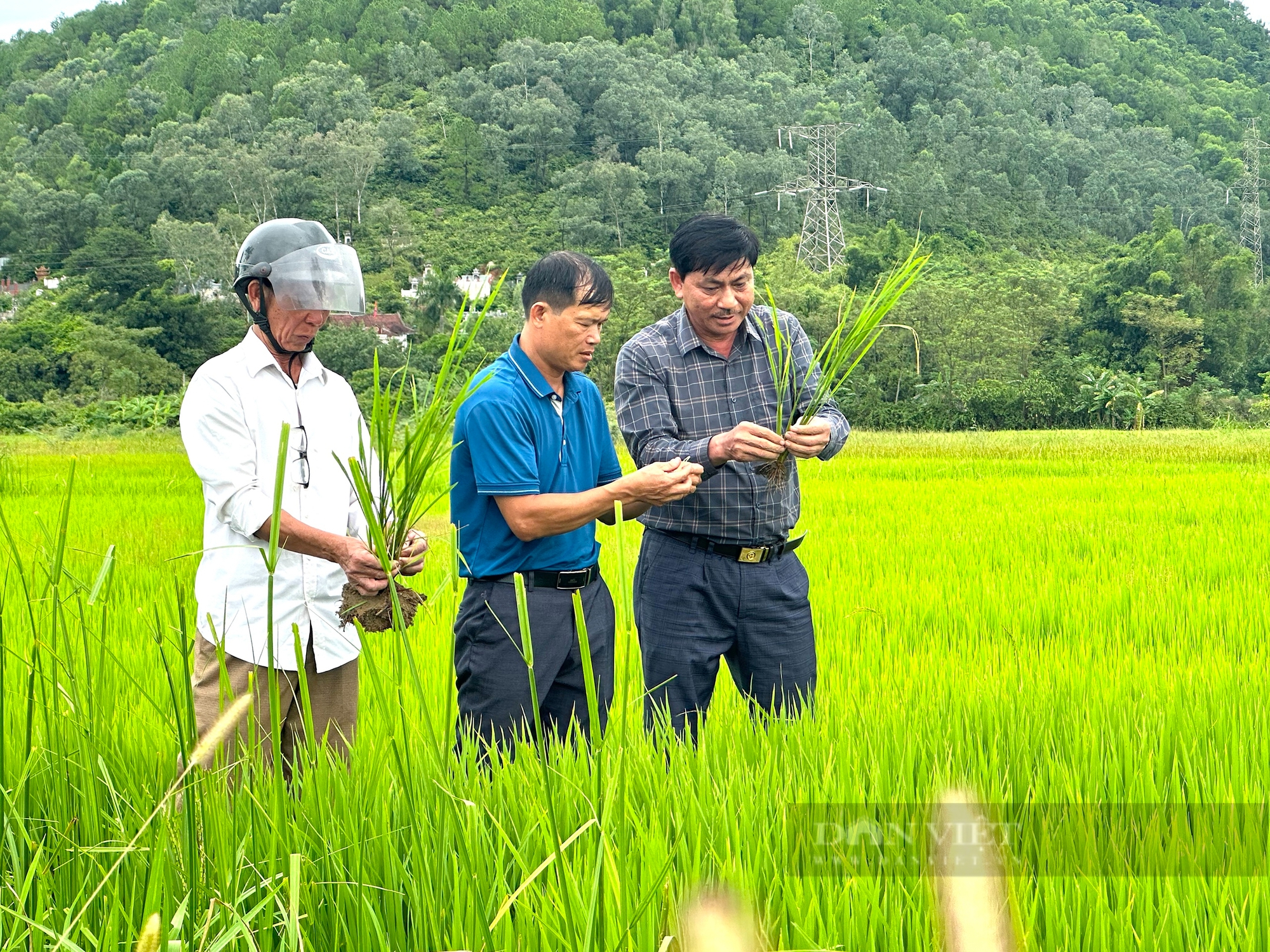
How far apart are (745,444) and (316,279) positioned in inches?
42.7

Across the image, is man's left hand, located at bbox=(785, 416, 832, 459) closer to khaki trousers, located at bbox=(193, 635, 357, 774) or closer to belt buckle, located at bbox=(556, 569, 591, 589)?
belt buckle, located at bbox=(556, 569, 591, 589)

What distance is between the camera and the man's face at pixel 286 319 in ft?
7.73

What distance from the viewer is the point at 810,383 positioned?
305cm

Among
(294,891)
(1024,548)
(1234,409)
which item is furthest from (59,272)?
(294,891)

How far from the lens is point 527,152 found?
254 feet

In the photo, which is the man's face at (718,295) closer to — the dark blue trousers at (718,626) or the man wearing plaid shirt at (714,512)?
the man wearing plaid shirt at (714,512)

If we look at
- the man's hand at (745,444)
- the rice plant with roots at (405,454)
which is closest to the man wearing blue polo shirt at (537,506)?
the man's hand at (745,444)

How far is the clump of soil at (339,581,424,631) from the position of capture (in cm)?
212

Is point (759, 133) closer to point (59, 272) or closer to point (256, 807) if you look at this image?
point (59, 272)

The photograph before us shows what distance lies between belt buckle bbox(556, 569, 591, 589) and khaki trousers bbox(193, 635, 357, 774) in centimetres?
53

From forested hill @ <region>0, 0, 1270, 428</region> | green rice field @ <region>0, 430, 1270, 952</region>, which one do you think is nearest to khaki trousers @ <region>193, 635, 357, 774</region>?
green rice field @ <region>0, 430, 1270, 952</region>

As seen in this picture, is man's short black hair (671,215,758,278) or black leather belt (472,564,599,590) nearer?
black leather belt (472,564,599,590)

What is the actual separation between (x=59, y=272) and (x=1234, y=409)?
60.1 metres

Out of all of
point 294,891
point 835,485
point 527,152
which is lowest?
point 835,485
